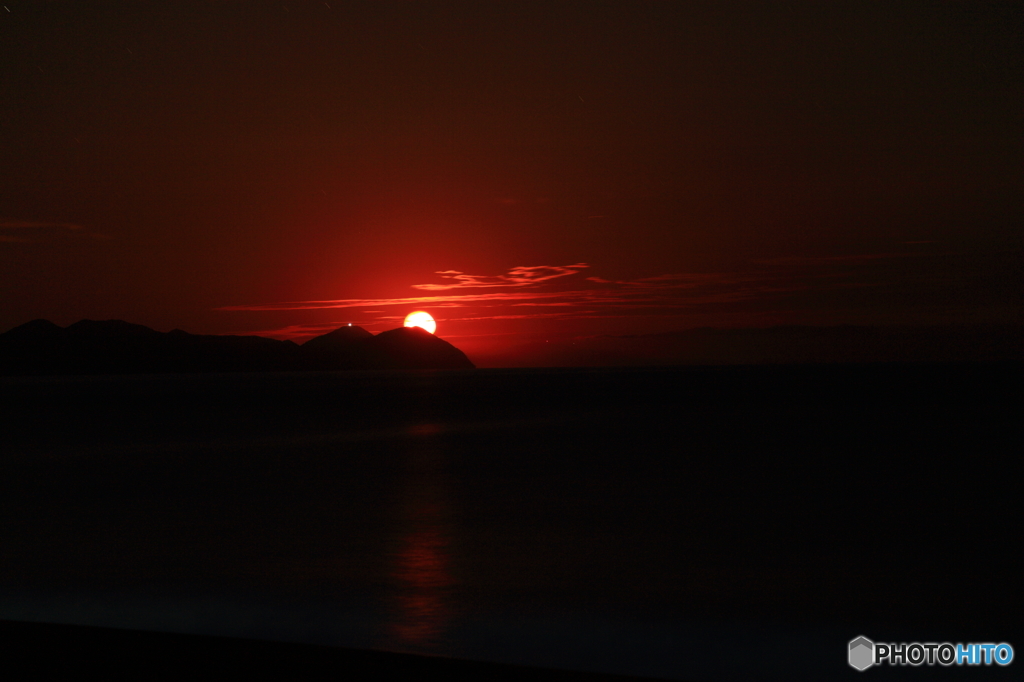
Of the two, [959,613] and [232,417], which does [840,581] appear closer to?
[959,613]

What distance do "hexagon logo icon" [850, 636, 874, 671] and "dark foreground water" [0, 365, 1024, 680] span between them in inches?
4.7

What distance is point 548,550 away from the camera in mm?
10742

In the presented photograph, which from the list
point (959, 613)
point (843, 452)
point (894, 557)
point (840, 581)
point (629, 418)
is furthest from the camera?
point (629, 418)

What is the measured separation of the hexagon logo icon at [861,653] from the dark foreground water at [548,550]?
119 millimetres

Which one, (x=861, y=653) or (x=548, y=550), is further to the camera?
(x=548, y=550)

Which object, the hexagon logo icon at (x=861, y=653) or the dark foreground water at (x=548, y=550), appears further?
the dark foreground water at (x=548, y=550)

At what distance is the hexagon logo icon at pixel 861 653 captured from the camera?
20.8 ft

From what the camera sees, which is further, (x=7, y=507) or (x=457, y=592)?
(x=7, y=507)

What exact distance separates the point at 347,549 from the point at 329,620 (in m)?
3.43

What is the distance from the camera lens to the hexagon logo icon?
20.8 feet

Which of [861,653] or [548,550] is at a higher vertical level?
[548,550]

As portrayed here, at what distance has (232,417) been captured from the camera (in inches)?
1892

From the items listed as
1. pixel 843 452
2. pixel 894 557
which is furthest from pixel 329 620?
pixel 843 452

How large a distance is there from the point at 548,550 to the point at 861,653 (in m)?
4.61
